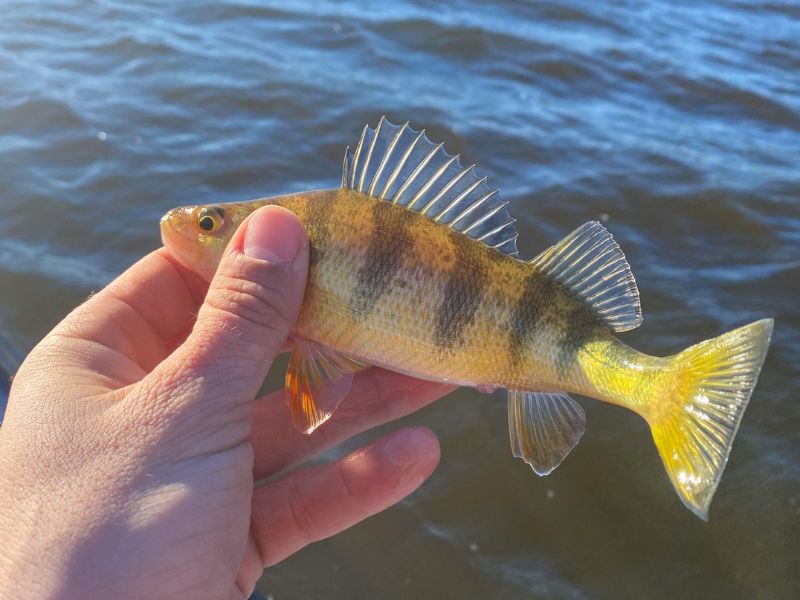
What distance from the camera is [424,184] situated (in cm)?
302

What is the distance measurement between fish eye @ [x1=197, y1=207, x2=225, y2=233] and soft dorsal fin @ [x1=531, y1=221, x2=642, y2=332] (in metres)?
1.38

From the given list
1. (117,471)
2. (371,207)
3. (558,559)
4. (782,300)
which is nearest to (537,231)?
(782,300)

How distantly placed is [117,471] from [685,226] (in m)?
5.98

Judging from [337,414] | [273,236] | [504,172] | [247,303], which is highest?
[273,236]

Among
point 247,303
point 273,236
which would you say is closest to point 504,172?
point 273,236

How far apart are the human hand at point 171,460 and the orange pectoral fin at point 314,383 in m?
0.27

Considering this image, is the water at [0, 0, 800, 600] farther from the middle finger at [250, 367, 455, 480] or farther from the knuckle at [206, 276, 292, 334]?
the knuckle at [206, 276, 292, 334]

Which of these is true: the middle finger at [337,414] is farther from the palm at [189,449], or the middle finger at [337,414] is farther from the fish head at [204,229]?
the fish head at [204,229]

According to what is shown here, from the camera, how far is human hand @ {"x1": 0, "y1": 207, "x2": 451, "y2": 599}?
222 cm

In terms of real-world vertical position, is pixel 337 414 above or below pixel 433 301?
below

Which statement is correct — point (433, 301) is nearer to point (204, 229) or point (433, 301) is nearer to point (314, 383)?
point (314, 383)

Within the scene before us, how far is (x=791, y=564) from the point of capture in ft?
12.7

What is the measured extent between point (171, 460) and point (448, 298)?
1238 mm

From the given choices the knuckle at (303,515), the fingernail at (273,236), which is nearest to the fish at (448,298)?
the fingernail at (273,236)
